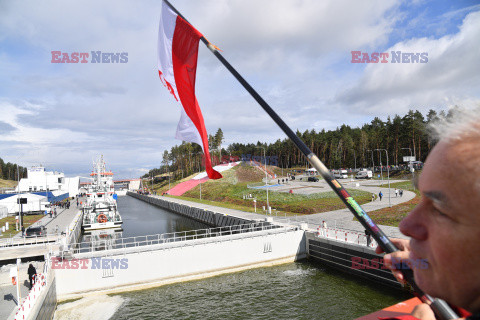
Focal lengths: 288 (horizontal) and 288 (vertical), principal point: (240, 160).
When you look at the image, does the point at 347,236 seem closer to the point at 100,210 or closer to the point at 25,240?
the point at 25,240

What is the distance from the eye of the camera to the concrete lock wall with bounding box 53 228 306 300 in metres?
21.1

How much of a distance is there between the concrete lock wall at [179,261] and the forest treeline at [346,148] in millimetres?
51167

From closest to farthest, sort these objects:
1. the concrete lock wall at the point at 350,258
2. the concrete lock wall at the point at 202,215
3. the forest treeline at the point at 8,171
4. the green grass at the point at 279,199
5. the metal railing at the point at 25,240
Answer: the concrete lock wall at the point at 350,258 < the metal railing at the point at 25,240 < the green grass at the point at 279,199 < the concrete lock wall at the point at 202,215 < the forest treeline at the point at 8,171

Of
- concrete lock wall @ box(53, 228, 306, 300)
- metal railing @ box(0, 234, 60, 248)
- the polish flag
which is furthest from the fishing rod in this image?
metal railing @ box(0, 234, 60, 248)

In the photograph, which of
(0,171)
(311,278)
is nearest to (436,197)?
(311,278)

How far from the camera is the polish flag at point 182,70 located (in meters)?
6.58

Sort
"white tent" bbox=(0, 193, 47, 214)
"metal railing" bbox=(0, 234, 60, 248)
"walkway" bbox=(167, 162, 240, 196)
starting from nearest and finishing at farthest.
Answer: "metal railing" bbox=(0, 234, 60, 248) → "white tent" bbox=(0, 193, 47, 214) → "walkway" bbox=(167, 162, 240, 196)

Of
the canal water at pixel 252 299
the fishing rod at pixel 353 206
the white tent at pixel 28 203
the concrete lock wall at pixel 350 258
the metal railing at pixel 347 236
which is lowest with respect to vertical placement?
the canal water at pixel 252 299

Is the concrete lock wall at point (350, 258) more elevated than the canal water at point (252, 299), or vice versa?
the concrete lock wall at point (350, 258)

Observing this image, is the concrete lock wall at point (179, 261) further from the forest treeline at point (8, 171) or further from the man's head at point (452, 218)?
the forest treeline at point (8, 171)

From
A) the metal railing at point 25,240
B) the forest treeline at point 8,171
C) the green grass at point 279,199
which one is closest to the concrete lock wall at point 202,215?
the green grass at point 279,199

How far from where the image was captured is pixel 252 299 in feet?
64.3

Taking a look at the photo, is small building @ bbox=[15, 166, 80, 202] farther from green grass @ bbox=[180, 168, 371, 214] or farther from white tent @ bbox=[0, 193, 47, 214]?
green grass @ bbox=[180, 168, 371, 214]

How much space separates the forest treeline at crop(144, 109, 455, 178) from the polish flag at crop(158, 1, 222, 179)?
229 feet
